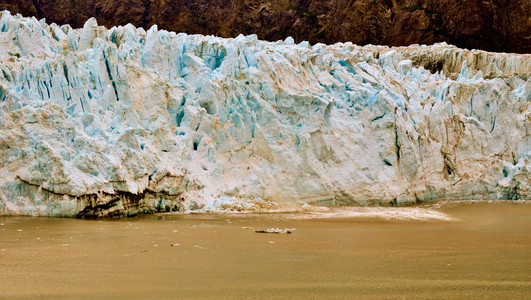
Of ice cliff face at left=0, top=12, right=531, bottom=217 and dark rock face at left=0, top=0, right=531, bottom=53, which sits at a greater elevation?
dark rock face at left=0, top=0, right=531, bottom=53

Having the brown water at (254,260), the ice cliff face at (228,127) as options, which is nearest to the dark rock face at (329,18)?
the ice cliff face at (228,127)

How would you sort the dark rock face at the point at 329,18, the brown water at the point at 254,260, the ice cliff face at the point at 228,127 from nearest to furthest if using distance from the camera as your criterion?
the brown water at the point at 254,260
the ice cliff face at the point at 228,127
the dark rock face at the point at 329,18

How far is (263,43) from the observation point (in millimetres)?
17516

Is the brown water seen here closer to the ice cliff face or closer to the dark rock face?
the ice cliff face

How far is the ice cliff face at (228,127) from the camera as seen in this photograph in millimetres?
10633

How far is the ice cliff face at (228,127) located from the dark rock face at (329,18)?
1871 centimetres

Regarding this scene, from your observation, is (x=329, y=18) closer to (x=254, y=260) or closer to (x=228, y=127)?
(x=228, y=127)

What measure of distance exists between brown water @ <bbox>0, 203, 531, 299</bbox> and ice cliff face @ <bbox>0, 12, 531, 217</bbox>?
1.23 meters

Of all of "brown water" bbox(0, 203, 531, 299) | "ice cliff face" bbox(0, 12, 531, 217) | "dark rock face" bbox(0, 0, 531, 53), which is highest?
"dark rock face" bbox(0, 0, 531, 53)

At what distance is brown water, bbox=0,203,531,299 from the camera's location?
16.0ft

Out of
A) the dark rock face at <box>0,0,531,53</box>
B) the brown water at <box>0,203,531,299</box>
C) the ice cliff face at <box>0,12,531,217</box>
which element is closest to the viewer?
the brown water at <box>0,203,531,299</box>

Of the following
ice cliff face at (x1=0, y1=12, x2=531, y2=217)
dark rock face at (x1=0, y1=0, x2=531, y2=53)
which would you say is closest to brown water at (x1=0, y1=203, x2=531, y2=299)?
ice cliff face at (x1=0, y1=12, x2=531, y2=217)

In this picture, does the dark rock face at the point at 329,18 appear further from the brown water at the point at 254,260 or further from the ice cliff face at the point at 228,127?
the brown water at the point at 254,260

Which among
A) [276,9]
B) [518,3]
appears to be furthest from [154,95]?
[518,3]
